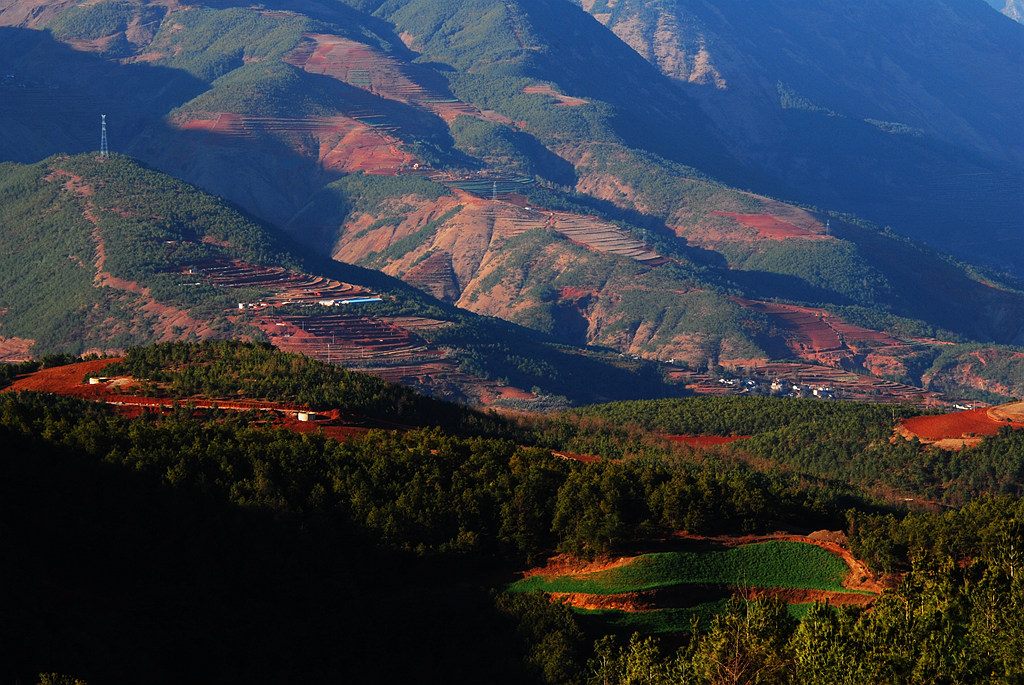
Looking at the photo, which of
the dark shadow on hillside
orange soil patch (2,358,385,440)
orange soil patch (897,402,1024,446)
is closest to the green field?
the dark shadow on hillside

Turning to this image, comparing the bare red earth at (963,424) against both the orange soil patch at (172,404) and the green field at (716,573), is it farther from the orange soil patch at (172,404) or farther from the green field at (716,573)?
the green field at (716,573)

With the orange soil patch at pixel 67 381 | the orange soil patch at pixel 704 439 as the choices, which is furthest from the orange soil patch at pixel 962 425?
the orange soil patch at pixel 67 381

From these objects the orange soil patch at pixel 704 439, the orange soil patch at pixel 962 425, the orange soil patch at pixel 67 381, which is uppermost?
the orange soil patch at pixel 962 425

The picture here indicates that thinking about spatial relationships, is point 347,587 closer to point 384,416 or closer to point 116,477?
point 116,477

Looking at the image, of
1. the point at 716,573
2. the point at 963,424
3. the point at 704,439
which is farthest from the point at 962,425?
the point at 716,573

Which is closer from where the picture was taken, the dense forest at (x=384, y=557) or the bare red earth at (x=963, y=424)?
the dense forest at (x=384, y=557)

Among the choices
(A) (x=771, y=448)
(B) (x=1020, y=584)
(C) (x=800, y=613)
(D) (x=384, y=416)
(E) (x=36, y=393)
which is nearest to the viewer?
(B) (x=1020, y=584)

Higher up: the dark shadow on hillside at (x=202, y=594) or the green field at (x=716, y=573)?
the green field at (x=716, y=573)

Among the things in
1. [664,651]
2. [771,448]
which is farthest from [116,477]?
[771,448]
